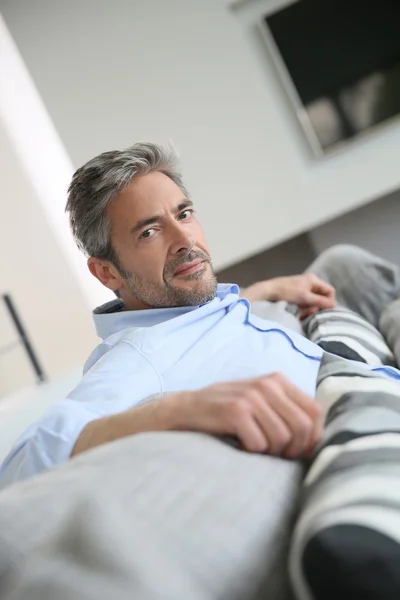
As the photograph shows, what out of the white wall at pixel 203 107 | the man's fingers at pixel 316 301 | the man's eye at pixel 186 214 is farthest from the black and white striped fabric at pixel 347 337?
the white wall at pixel 203 107

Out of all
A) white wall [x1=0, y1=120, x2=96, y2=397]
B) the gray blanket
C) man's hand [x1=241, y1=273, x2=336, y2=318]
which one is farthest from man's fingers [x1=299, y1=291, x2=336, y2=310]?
white wall [x1=0, y1=120, x2=96, y2=397]

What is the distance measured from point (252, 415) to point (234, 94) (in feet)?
8.49

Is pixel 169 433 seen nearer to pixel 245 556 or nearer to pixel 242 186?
pixel 245 556

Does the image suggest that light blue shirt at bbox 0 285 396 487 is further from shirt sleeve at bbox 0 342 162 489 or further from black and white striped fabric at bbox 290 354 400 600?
black and white striped fabric at bbox 290 354 400 600

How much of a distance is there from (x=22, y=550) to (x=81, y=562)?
0.04 m

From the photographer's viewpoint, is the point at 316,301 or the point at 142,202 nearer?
the point at 142,202

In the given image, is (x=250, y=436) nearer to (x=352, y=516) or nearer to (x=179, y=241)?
(x=352, y=516)

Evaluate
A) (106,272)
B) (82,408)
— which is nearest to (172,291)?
(106,272)

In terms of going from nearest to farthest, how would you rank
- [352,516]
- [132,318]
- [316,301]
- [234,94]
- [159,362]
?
1. [352,516]
2. [159,362]
3. [132,318]
4. [316,301]
5. [234,94]

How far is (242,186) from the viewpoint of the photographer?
2.94 m

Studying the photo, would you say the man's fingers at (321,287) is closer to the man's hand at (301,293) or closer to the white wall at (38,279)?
the man's hand at (301,293)

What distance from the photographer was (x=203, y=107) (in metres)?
2.91

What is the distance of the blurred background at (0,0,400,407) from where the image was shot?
2.88m

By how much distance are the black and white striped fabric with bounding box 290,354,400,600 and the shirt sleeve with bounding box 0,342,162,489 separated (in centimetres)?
26
